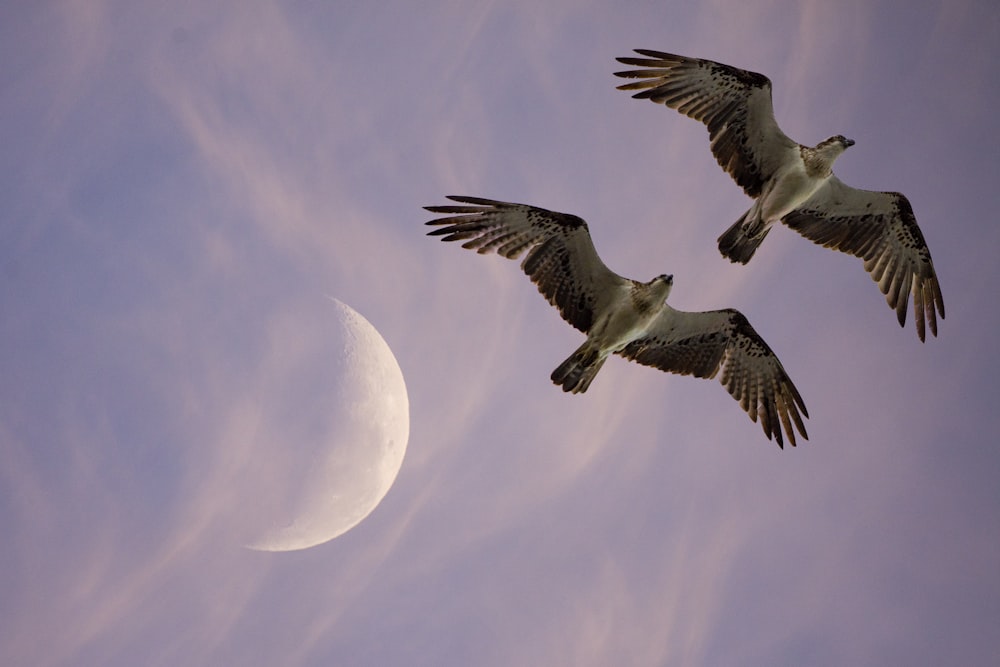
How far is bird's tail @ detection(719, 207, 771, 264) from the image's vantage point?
1508 cm

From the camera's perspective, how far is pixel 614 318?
14.8 meters

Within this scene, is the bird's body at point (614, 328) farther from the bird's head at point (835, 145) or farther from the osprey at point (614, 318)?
the bird's head at point (835, 145)

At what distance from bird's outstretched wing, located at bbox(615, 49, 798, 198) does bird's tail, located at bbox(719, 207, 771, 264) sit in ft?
3.59

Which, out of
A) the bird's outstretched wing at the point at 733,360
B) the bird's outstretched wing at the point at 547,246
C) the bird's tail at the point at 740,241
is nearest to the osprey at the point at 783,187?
the bird's tail at the point at 740,241

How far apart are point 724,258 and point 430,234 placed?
5.06m

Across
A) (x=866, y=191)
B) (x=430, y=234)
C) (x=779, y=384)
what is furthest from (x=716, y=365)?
(x=430, y=234)

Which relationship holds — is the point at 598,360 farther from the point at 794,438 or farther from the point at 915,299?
the point at 915,299

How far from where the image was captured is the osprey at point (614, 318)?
46.0 feet

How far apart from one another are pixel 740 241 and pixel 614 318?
98.2 inches

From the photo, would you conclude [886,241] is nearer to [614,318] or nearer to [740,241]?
[740,241]

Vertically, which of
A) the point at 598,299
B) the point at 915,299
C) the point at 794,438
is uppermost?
the point at 598,299

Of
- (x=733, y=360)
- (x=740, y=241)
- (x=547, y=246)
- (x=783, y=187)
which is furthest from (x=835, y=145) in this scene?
(x=547, y=246)

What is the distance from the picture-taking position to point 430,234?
13.3 meters

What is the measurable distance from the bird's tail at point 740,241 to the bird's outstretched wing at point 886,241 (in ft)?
6.10
